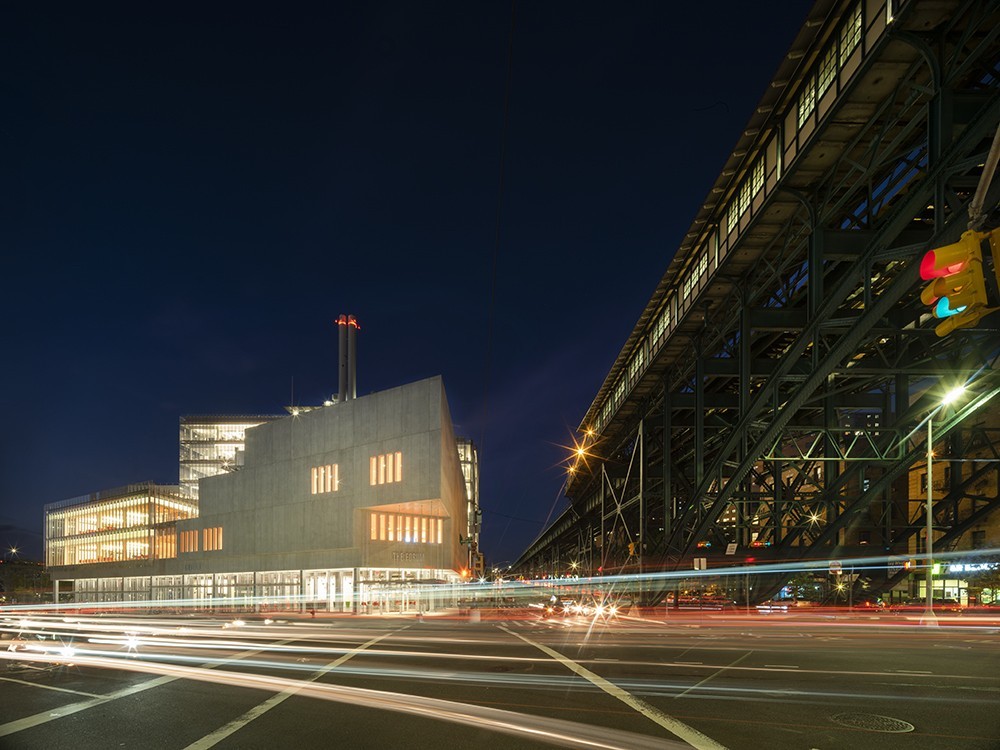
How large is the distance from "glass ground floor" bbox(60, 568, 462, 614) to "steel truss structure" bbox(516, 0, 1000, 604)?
57.5 feet

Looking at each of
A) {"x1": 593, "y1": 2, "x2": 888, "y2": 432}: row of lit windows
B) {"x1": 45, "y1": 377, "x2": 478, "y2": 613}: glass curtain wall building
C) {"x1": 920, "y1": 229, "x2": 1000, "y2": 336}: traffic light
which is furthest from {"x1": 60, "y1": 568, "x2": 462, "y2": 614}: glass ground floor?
{"x1": 920, "y1": 229, "x2": 1000, "y2": 336}: traffic light

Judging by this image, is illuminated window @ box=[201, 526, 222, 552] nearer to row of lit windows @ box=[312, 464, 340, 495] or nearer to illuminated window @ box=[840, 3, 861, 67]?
row of lit windows @ box=[312, 464, 340, 495]

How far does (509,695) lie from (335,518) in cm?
4659

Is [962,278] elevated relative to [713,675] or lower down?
elevated

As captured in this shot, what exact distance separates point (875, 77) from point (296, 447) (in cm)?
5107

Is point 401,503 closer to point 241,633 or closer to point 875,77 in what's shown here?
point 241,633

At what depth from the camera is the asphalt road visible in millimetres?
8656

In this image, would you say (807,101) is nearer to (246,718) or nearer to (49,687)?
(246,718)

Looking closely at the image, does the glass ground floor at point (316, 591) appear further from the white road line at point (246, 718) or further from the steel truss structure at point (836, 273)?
the white road line at point (246, 718)

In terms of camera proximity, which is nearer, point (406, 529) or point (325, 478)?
point (406, 529)

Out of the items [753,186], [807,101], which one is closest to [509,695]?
[807,101]

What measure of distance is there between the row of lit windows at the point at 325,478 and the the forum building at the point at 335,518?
91 mm

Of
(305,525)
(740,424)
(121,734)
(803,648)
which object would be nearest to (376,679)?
(121,734)

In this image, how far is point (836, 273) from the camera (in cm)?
2964
